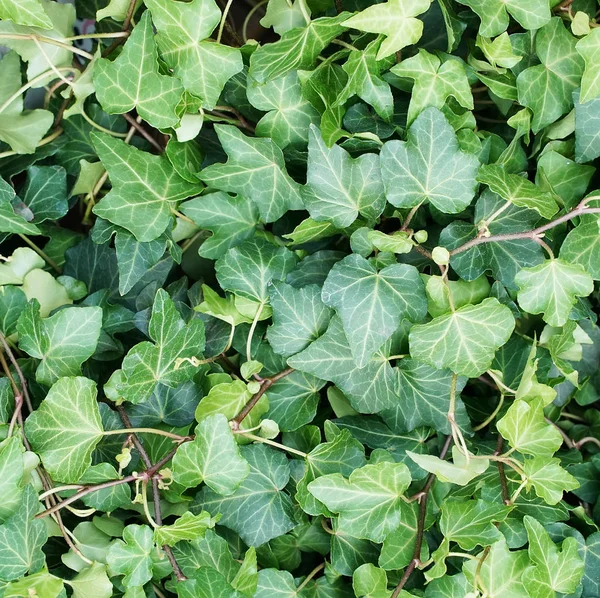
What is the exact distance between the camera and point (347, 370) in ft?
2.89

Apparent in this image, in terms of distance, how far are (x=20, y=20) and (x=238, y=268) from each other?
15.0 inches

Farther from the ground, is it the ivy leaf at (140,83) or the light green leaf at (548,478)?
the ivy leaf at (140,83)

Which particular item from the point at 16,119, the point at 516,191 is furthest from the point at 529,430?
the point at 16,119

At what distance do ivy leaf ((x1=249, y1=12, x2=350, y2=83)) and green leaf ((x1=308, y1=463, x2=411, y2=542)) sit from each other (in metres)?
0.50

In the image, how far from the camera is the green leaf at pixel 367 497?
83 cm

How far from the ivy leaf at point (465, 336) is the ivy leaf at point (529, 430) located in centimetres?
7

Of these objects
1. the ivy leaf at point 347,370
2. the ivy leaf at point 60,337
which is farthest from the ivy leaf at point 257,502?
the ivy leaf at point 60,337

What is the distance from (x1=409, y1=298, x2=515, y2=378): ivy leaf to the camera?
817 mm

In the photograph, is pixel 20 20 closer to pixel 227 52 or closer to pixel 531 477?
pixel 227 52

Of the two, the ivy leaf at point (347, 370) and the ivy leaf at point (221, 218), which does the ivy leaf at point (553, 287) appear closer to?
the ivy leaf at point (347, 370)

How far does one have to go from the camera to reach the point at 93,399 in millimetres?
844

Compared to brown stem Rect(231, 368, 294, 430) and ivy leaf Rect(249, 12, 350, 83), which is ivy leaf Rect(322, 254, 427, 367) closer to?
brown stem Rect(231, 368, 294, 430)

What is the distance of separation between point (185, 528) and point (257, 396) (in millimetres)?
185

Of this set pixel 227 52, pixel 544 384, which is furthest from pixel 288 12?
pixel 544 384
